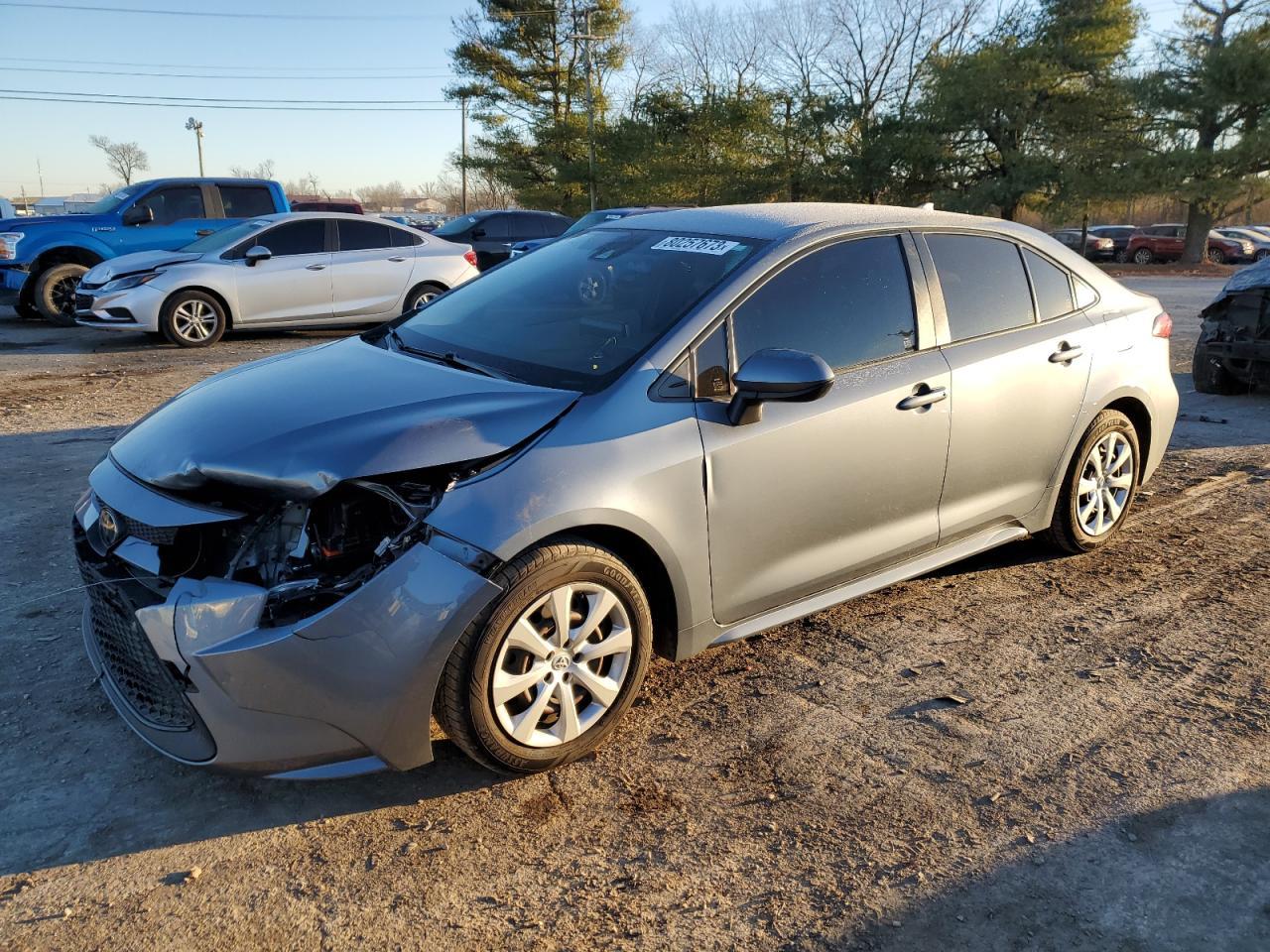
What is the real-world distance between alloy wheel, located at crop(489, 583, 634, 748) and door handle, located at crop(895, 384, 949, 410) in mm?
1430

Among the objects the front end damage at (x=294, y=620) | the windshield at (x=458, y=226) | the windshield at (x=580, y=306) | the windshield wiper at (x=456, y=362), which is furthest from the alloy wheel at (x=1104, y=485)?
the windshield at (x=458, y=226)

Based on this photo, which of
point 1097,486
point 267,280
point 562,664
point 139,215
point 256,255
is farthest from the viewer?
point 139,215

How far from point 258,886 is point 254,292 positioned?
1000cm

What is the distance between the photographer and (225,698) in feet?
8.55

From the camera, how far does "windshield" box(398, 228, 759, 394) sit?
3395mm

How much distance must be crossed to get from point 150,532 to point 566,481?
122 centimetres

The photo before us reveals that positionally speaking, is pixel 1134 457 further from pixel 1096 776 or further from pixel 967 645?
pixel 1096 776

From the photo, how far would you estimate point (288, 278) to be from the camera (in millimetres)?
11570

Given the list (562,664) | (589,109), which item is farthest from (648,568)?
(589,109)

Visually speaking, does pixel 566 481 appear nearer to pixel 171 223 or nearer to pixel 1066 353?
pixel 1066 353

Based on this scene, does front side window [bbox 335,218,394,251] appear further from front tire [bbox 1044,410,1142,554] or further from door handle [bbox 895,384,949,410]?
door handle [bbox 895,384,949,410]

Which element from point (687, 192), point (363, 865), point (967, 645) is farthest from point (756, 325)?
point (687, 192)

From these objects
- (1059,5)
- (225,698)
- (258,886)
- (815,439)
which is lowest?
(258,886)

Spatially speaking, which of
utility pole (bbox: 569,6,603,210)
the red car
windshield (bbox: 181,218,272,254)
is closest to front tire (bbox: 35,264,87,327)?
windshield (bbox: 181,218,272,254)
